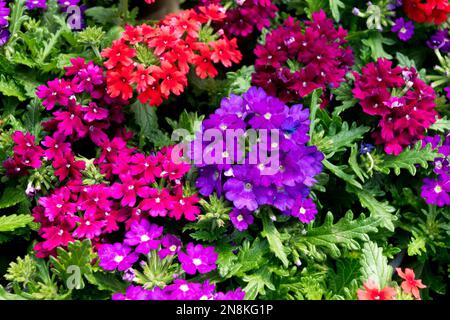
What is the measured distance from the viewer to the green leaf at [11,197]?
2527 millimetres

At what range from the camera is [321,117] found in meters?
2.68

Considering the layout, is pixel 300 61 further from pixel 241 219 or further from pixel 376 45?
pixel 241 219

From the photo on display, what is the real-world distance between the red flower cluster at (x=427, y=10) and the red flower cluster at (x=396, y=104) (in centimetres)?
55

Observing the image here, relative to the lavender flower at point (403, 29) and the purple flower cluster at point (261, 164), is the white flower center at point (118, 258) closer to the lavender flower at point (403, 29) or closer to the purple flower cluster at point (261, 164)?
the purple flower cluster at point (261, 164)

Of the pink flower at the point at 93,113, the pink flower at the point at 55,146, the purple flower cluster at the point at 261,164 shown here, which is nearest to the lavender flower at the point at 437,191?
the purple flower cluster at the point at 261,164

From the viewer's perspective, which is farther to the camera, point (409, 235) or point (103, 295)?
point (409, 235)

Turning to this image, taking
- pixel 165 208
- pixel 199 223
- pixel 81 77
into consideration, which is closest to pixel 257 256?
pixel 199 223

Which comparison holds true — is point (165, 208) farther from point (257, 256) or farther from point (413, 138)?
point (413, 138)

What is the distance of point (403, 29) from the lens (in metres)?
3.15

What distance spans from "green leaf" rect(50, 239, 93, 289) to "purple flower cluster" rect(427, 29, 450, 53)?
7.05ft

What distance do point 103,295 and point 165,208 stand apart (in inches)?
16.5

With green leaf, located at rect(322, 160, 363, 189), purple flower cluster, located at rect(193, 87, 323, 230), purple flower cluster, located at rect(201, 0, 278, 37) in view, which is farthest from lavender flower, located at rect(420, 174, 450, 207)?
purple flower cluster, located at rect(201, 0, 278, 37)

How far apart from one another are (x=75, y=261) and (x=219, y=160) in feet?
2.19

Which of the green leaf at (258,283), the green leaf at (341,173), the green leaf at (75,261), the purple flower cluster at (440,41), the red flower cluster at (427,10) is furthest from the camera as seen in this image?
the purple flower cluster at (440,41)
